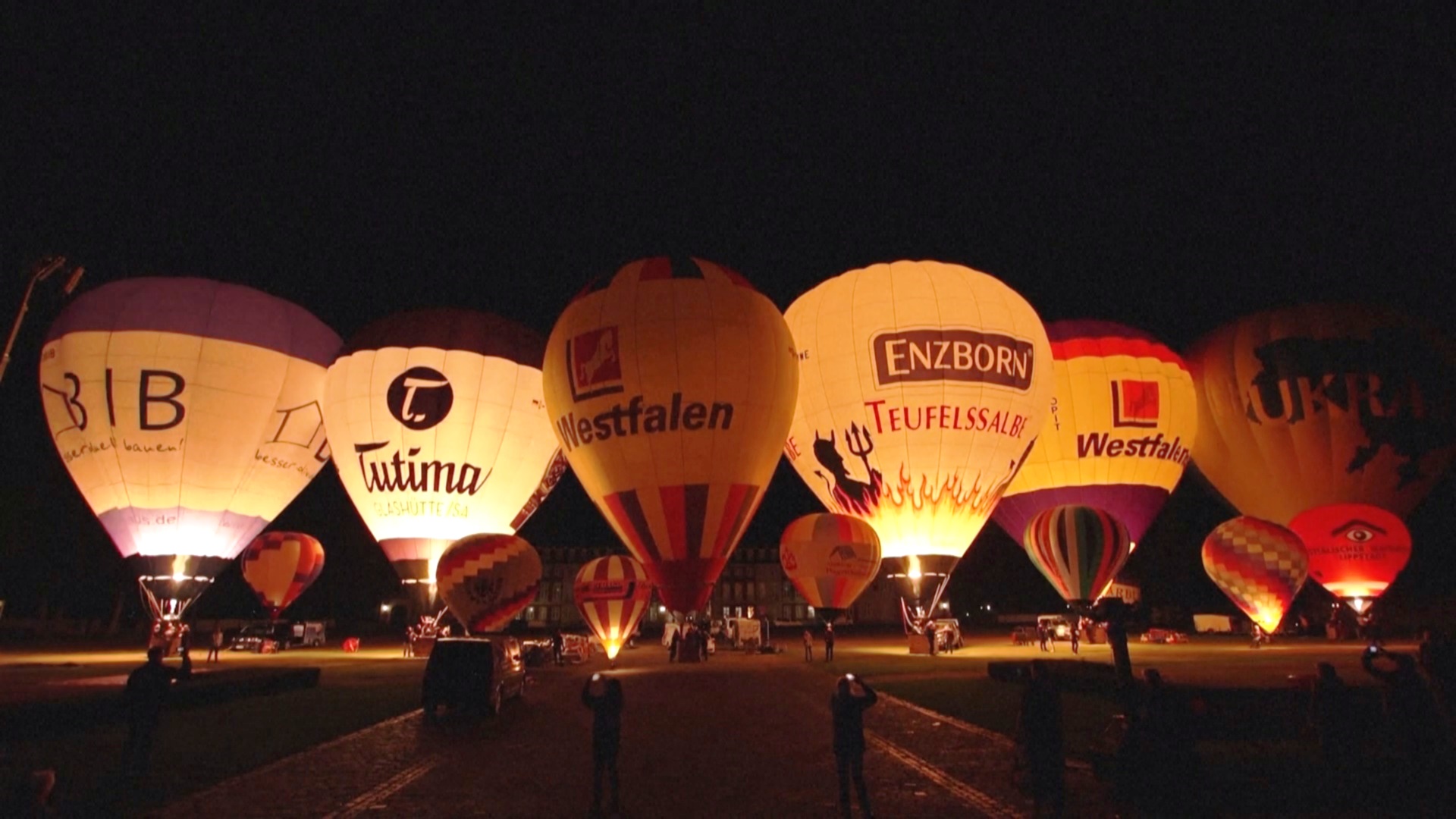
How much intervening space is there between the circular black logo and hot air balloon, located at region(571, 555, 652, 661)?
20.0 ft

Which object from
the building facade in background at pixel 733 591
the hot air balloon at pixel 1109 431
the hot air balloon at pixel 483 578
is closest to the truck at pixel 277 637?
the hot air balloon at pixel 483 578

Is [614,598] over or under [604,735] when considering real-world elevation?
over

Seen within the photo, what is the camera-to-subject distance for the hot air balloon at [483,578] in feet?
69.0

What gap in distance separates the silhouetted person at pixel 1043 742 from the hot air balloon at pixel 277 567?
27.5 m

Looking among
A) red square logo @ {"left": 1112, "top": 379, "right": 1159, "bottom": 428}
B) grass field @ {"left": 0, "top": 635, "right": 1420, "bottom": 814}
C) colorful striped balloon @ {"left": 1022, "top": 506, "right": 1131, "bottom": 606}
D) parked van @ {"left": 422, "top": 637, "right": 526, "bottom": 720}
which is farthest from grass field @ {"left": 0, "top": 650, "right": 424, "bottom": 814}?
red square logo @ {"left": 1112, "top": 379, "right": 1159, "bottom": 428}

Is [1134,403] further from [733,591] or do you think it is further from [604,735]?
[733,591]

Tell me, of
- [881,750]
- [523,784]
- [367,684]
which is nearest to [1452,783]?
[881,750]

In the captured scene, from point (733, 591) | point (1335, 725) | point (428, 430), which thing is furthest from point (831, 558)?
point (733, 591)

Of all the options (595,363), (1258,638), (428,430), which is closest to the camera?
(595,363)

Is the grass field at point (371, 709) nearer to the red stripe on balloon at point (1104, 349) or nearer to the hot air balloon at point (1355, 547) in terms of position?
the hot air balloon at point (1355, 547)

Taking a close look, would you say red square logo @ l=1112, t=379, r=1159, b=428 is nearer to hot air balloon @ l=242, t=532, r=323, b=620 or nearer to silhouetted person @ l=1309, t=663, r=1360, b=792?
silhouetted person @ l=1309, t=663, r=1360, b=792

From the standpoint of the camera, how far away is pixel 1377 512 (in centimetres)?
2544

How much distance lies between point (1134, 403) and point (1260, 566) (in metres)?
5.54

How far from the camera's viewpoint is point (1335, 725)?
7.83 metres
